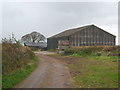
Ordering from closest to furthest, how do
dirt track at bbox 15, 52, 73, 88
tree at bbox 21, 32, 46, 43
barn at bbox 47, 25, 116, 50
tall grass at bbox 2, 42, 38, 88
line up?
1. dirt track at bbox 15, 52, 73, 88
2. tall grass at bbox 2, 42, 38, 88
3. barn at bbox 47, 25, 116, 50
4. tree at bbox 21, 32, 46, 43

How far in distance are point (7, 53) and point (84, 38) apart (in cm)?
3893

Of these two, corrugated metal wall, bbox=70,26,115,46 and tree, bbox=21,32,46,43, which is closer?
corrugated metal wall, bbox=70,26,115,46

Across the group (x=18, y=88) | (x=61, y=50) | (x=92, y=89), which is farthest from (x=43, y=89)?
(x=61, y=50)

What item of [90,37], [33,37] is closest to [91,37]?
Result: [90,37]

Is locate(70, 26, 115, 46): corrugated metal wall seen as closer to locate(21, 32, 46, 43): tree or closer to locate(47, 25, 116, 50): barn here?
locate(47, 25, 116, 50): barn

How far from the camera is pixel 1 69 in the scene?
10.8m

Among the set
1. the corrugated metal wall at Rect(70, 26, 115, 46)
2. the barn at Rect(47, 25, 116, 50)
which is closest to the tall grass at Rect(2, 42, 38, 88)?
the barn at Rect(47, 25, 116, 50)

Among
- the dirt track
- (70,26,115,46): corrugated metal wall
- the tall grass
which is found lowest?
the dirt track

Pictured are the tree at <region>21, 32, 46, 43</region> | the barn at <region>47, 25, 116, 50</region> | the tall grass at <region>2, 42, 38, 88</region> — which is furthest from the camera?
the tree at <region>21, 32, 46, 43</region>

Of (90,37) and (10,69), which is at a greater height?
(90,37)

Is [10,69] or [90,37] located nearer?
[10,69]

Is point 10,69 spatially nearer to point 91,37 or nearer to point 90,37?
point 90,37

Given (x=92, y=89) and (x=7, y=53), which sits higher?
(x=7, y=53)

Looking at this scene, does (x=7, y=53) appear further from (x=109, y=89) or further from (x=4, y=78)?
(x=109, y=89)
